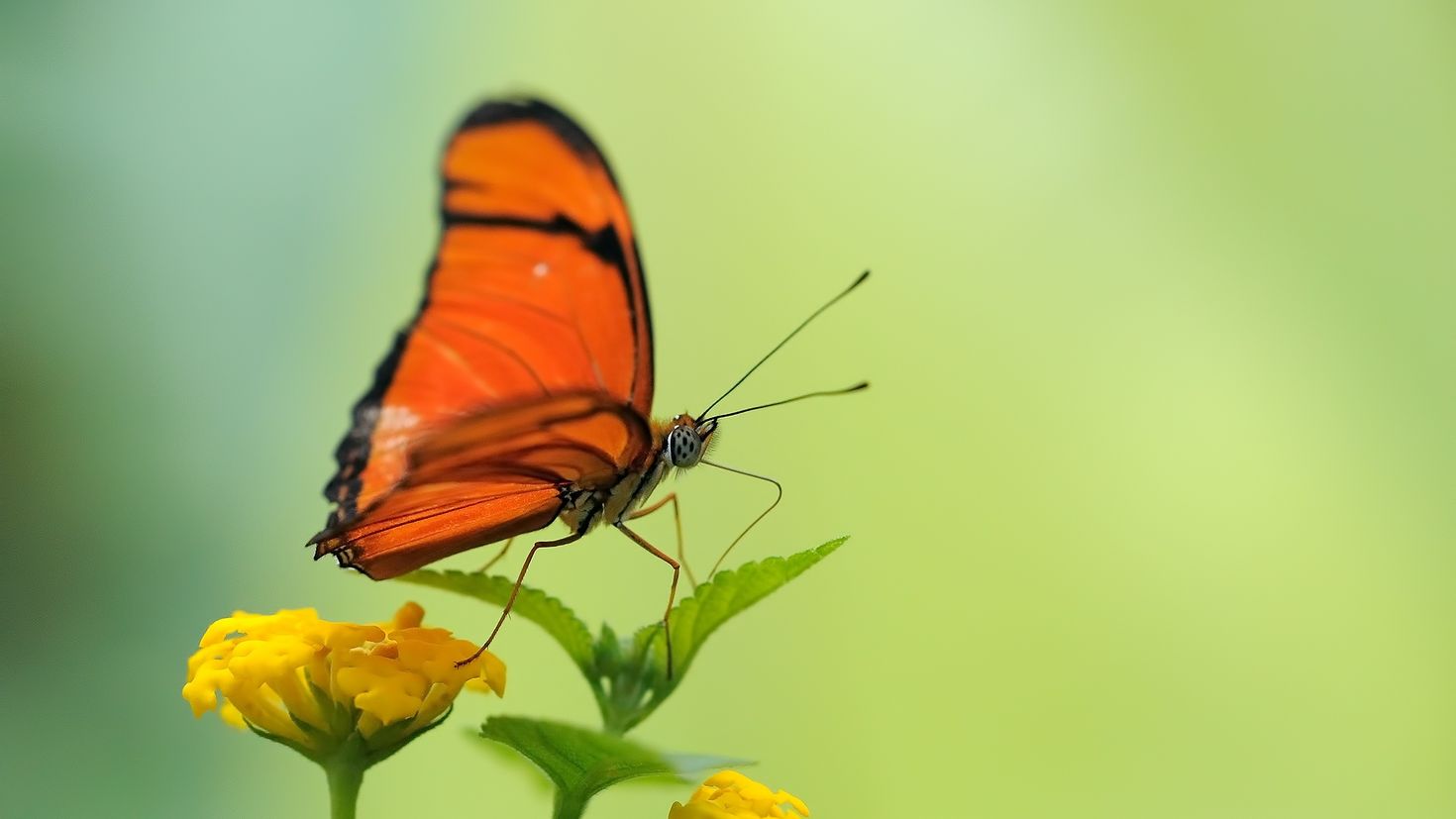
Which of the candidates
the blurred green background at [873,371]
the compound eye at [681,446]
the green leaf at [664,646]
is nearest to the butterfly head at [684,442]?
the compound eye at [681,446]

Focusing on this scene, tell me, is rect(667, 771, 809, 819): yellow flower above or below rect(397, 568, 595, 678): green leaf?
below

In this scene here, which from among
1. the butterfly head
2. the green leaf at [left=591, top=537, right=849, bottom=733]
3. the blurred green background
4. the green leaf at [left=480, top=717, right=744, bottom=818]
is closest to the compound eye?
the butterfly head

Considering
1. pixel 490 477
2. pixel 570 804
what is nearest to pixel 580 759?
pixel 570 804

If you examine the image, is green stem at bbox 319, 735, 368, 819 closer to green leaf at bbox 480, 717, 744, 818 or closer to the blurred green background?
green leaf at bbox 480, 717, 744, 818

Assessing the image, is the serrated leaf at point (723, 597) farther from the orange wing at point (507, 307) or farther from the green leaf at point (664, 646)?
the orange wing at point (507, 307)

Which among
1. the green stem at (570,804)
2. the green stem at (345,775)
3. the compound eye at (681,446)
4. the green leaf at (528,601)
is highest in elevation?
the compound eye at (681,446)

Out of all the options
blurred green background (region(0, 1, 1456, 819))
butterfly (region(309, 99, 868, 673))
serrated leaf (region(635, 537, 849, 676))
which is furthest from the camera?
blurred green background (region(0, 1, 1456, 819))

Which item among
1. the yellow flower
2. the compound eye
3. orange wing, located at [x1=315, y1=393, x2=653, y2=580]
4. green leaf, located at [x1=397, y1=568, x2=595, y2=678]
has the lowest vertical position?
the yellow flower

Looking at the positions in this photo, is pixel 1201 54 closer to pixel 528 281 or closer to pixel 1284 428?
pixel 1284 428

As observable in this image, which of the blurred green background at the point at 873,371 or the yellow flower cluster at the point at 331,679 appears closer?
the yellow flower cluster at the point at 331,679
